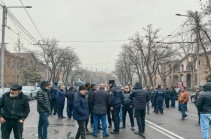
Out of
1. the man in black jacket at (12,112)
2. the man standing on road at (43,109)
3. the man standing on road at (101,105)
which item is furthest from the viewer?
the man standing on road at (101,105)

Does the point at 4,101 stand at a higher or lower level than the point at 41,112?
higher

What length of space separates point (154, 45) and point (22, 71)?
26.6m

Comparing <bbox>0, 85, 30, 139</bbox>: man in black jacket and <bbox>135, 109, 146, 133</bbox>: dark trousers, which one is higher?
<bbox>0, 85, 30, 139</bbox>: man in black jacket

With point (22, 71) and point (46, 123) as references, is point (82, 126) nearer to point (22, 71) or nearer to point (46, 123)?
point (46, 123)

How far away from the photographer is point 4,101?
526cm

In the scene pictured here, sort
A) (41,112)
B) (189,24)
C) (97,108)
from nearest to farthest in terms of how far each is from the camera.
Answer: (41,112)
(97,108)
(189,24)

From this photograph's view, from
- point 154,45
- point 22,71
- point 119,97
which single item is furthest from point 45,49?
point 119,97

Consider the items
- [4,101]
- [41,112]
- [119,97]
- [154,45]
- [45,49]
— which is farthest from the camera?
[45,49]

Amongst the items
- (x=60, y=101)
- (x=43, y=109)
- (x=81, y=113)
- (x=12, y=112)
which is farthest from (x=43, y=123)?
(x=60, y=101)

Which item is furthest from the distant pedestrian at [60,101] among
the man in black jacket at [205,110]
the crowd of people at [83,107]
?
the man in black jacket at [205,110]

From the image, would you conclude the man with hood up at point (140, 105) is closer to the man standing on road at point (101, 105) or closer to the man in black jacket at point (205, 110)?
the man standing on road at point (101, 105)

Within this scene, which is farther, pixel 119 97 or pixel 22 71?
pixel 22 71

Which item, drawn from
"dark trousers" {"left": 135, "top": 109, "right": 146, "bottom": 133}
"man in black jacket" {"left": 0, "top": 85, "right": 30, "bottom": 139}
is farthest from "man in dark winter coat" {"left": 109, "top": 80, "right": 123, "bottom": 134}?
"man in black jacket" {"left": 0, "top": 85, "right": 30, "bottom": 139}

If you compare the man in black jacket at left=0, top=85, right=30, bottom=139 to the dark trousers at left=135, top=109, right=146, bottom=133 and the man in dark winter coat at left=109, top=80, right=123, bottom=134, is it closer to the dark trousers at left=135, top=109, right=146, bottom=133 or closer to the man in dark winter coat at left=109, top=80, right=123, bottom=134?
the man in dark winter coat at left=109, top=80, right=123, bottom=134
